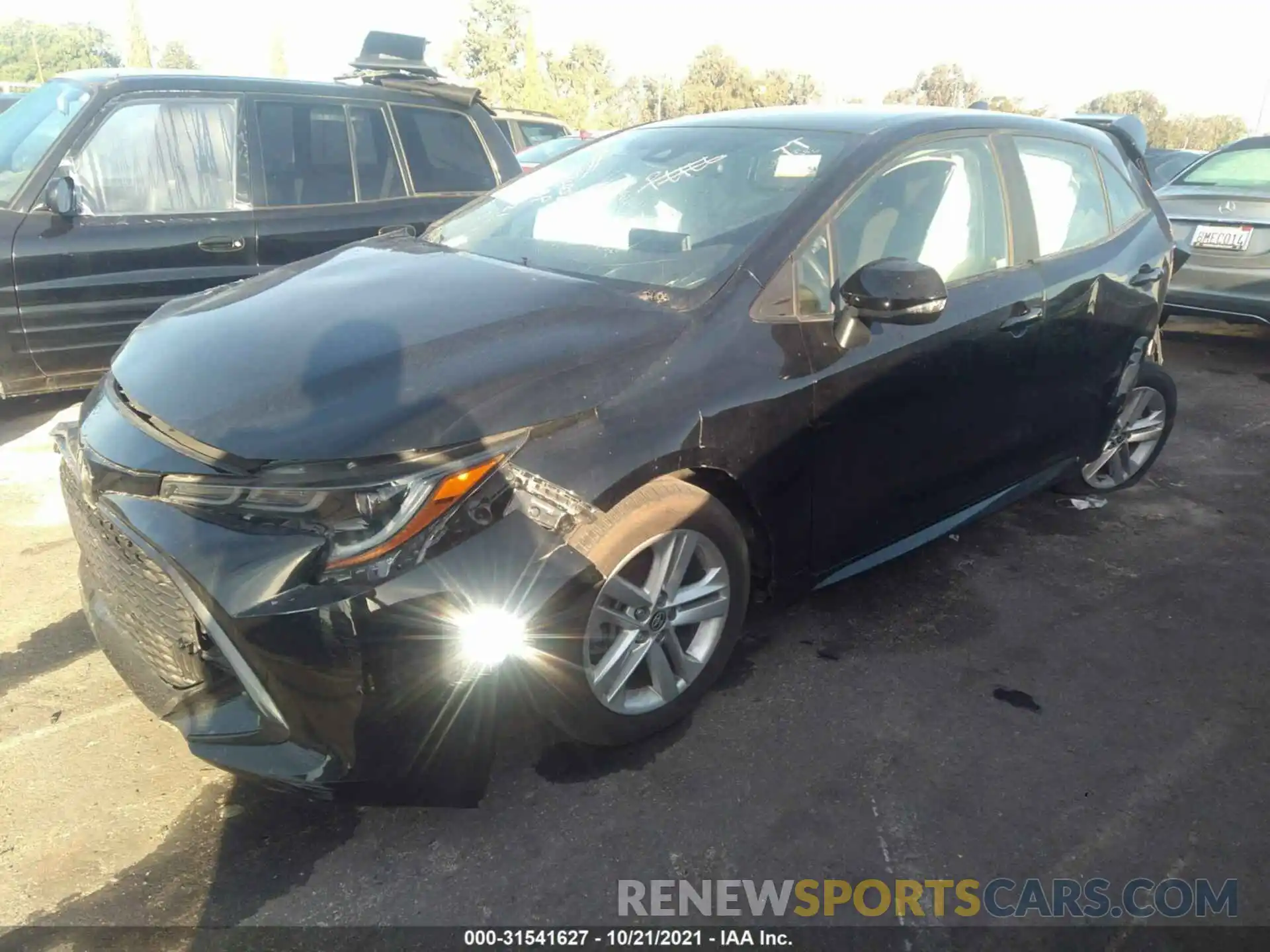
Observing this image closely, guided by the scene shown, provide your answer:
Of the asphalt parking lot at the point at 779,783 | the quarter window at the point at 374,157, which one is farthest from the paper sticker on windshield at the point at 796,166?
the quarter window at the point at 374,157

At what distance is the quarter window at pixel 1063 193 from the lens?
11.3ft

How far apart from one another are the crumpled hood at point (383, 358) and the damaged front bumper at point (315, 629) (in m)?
0.17

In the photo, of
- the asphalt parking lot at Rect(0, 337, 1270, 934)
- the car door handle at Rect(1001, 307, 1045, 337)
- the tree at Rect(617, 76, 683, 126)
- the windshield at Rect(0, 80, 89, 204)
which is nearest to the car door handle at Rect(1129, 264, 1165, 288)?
the car door handle at Rect(1001, 307, 1045, 337)

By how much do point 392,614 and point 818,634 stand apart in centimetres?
175

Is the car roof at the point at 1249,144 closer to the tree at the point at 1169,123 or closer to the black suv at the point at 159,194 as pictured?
the black suv at the point at 159,194

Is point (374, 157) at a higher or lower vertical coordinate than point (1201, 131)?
higher

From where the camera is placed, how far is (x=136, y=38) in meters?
29.3

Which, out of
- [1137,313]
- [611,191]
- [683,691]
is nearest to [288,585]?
[683,691]

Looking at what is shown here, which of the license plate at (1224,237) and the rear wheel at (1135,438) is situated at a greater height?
the license plate at (1224,237)

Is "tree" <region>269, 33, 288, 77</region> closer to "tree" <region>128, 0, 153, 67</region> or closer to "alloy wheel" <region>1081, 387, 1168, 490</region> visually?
"tree" <region>128, 0, 153, 67</region>

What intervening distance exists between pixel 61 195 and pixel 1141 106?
6281cm

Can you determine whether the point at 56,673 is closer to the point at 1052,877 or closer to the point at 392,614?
the point at 392,614

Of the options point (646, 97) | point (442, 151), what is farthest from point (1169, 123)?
point (442, 151)

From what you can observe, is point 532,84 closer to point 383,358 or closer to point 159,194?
point 159,194
